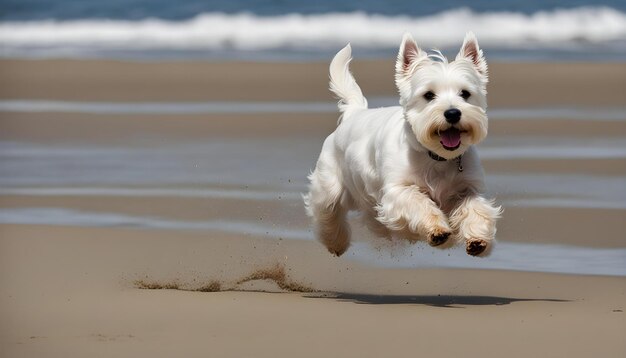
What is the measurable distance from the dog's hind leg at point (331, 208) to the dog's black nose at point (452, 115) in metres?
1.62

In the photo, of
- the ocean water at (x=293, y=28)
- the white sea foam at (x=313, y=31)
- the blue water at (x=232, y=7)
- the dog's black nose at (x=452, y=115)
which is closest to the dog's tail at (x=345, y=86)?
the dog's black nose at (x=452, y=115)

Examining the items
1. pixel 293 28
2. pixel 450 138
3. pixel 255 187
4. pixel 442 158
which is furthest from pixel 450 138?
pixel 293 28

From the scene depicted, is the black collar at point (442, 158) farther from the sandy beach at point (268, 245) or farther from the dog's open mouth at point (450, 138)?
the sandy beach at point (268, 245)

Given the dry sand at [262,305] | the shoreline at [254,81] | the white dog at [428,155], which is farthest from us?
the shoreline at [254,81]

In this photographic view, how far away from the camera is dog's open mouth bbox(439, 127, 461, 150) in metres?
7.07

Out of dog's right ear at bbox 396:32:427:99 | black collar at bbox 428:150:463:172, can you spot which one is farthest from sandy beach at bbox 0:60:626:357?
dog's right ear at bbox 396:32:427:99

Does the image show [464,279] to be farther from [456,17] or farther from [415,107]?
[456,17]

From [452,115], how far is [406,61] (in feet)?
1.98

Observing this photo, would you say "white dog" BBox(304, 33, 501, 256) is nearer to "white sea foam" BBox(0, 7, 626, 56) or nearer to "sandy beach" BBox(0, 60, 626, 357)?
"sandy beach" BBox(0, 60, 626, 357)

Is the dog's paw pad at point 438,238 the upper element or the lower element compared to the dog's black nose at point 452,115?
lower

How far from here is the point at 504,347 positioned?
618cm

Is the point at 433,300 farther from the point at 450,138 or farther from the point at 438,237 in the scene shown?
the point at 450,138

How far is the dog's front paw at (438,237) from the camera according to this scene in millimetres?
7156

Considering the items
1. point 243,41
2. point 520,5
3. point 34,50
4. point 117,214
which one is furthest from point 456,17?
point 117,214
